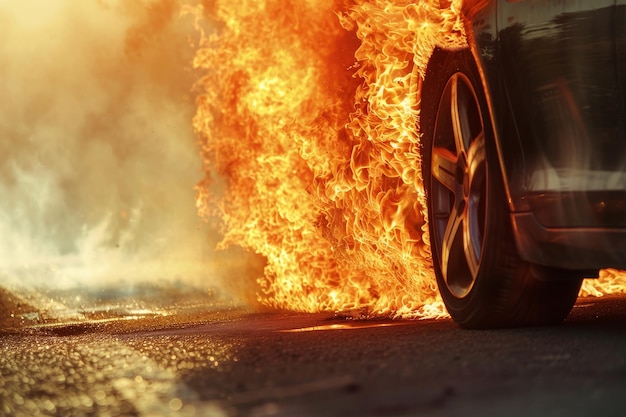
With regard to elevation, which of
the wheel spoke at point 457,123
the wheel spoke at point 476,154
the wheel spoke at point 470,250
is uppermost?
the wheel spoke at point 457,123

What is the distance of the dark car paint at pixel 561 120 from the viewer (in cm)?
450

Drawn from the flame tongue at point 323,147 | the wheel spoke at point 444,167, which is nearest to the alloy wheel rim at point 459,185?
the wheel spoke at point 444,167

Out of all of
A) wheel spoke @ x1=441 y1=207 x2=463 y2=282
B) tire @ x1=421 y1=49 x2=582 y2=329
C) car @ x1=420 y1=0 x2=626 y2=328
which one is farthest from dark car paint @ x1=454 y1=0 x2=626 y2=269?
wheel spoke @ x1=441 y1=207 x2=463 y2=282

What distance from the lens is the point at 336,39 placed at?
1045cm

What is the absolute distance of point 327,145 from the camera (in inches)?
386

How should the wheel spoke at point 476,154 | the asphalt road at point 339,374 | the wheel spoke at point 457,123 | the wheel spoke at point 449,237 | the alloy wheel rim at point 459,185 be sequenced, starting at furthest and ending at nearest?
1. the wheel spoke at point 449,237
2. the wheel spoke at point 457,123
3. the alloy wheel rim at point 459,185
4. the wheel spoke at point 476,154
5. the asphalt road at point 339,374

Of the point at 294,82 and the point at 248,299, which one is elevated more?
the point at 294,82

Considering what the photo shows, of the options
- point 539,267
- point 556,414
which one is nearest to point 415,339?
point 539,267

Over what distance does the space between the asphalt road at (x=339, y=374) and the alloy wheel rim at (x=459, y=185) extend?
1.16ft

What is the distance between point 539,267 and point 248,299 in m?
6.97

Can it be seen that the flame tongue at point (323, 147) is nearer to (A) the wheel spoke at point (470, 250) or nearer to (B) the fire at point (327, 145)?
(B) the fire at point (327, 145)

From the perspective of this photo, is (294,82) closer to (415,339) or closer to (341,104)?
(341,104)

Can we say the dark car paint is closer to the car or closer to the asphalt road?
the car

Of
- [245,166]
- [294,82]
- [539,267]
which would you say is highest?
[294,82]
